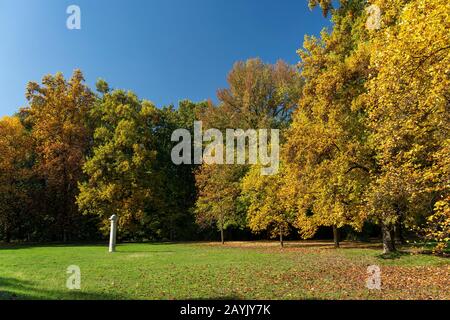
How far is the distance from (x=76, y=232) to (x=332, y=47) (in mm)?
34135

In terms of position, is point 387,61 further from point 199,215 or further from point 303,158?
point 199,215

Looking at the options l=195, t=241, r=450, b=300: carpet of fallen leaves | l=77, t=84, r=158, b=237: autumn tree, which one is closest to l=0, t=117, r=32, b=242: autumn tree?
l=77, t=84, r=158, b=237: autumn tree

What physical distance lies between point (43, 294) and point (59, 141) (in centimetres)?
3257

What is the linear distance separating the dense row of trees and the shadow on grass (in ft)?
29.1

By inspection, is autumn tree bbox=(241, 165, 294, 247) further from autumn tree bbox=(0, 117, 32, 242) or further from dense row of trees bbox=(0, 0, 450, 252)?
autumn tree bbox=(0, 117, 32, 242)

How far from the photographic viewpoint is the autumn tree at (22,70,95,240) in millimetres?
39625

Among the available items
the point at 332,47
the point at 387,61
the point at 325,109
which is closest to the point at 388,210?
the point at 325,109

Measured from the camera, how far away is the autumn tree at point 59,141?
3962 cm

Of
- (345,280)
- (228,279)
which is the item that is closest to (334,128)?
(345,280)

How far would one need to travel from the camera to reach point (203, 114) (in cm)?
4922

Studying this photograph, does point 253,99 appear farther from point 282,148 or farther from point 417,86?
point 417,86

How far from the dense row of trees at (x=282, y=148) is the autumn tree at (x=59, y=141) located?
15 centimetres

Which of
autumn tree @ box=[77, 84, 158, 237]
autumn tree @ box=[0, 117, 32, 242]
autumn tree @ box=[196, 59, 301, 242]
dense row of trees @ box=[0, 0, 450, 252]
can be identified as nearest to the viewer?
dense row of trees @ box=[0, 0, 450, 252]
